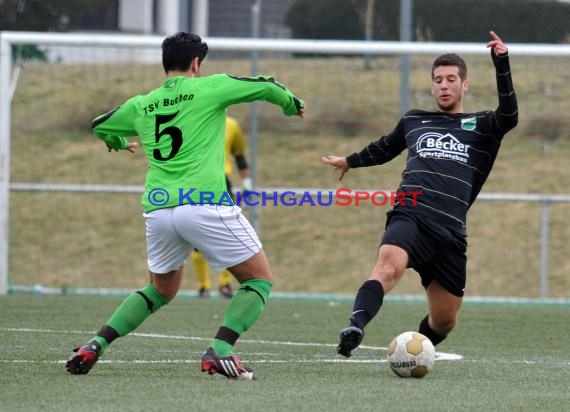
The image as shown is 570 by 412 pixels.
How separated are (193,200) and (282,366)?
1238 mm

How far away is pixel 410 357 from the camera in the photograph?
20.8 ft

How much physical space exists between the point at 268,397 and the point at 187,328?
4200mm

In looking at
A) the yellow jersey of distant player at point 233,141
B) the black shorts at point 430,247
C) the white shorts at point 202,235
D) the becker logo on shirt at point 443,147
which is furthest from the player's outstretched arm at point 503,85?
the yellow jersey of distant player at point 233,141

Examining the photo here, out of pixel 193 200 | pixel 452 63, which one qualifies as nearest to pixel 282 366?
pixel 193 200

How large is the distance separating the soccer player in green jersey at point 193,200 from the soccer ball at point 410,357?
75 centimetres

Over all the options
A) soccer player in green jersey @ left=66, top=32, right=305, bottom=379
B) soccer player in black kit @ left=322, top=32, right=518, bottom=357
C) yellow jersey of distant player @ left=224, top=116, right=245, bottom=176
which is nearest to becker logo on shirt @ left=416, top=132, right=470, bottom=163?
soccer player in black kit @ left=322, top=32, right=518, bottom=357

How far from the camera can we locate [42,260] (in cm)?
1588

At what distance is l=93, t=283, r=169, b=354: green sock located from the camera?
6.43 m

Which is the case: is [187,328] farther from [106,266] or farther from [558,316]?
[106,266]

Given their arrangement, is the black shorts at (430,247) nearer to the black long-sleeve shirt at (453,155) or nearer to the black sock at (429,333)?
the black long-sleeve shirt at (453,155)

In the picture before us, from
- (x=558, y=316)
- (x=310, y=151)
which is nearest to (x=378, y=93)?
(x=310, y=151)

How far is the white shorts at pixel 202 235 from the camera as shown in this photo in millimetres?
6152

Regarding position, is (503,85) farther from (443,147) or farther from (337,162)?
(337,162)

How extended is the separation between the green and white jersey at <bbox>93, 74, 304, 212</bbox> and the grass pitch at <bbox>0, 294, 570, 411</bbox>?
3.14 ft
